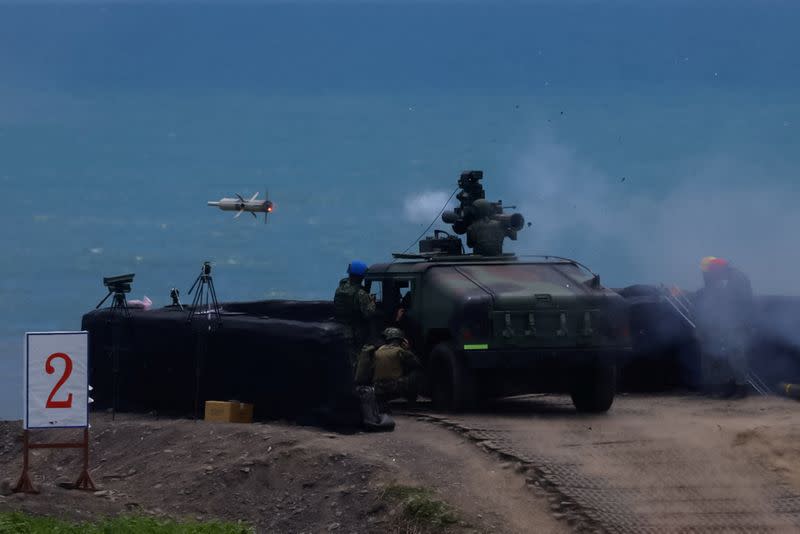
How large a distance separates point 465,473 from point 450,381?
361 centimetres

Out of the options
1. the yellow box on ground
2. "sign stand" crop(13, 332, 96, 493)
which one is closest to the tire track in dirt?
the yellow box on ground

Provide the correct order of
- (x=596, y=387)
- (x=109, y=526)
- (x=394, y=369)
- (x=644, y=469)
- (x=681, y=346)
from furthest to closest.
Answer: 1. (x=681, y=346)
2. (x=394, y=369)
3. (x=596, y=387)
4. (x=644, y=469)
5. (x=109, y=526)

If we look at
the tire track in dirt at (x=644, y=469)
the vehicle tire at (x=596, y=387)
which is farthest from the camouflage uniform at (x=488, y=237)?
the tire track in dirt at (x=644, y=469)

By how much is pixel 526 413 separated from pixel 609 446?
285cm

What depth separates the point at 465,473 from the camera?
17.6m

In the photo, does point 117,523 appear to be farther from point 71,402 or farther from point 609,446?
point 609,446

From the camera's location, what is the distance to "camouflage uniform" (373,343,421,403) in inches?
850

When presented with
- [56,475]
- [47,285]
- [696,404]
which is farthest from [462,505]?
[47,285]

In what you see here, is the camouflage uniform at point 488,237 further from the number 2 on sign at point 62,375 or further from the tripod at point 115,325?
the number 2 on sign at point 62,375

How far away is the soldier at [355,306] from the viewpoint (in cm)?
2238

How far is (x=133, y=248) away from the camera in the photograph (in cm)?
9175

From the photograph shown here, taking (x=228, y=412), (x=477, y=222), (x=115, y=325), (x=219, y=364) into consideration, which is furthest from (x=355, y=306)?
(x=115, y=325)

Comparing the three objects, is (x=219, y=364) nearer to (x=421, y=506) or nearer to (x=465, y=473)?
(x=465, y=473)

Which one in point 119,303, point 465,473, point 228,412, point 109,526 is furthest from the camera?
point 119,303
